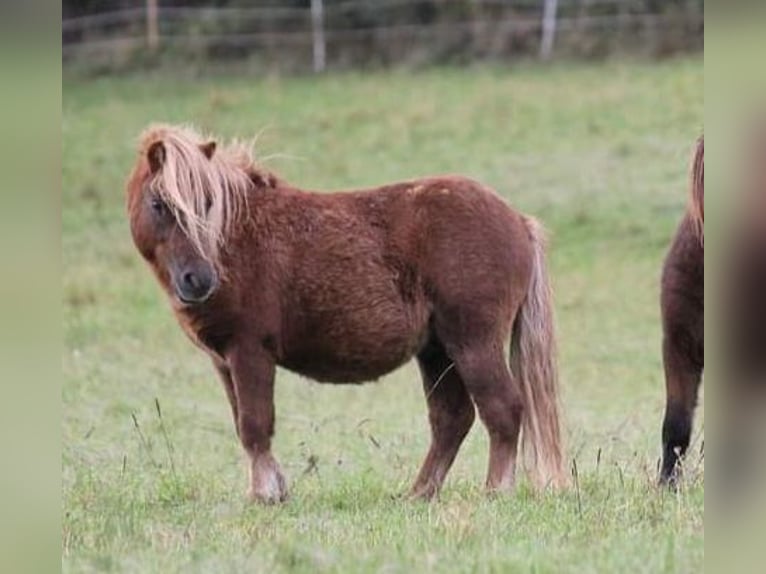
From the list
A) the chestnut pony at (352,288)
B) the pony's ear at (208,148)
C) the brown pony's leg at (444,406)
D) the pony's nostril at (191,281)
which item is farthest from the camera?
the brown pony's leg at (444,406)

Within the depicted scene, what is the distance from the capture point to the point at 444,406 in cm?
691

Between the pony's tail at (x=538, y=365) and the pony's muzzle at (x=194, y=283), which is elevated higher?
the pony's muzzle at (x=194, y=283)

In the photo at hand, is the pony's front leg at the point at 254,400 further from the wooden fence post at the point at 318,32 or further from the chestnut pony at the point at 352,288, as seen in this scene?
the wooden fence post at the point at 318,32

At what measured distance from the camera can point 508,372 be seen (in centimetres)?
657

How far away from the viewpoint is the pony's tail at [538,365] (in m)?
6.64

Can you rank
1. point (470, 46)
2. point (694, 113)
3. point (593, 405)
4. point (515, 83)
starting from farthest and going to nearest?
point (470, 46) → point (515, 83) → point (694, 113) → point (593, 405)

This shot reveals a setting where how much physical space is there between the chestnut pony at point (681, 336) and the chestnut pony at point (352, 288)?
0.51 m

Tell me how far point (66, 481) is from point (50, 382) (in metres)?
4.26

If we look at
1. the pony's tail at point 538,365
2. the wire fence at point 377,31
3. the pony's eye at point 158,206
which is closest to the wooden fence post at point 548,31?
the wire fence at point 377,31

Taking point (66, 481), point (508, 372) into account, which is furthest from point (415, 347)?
point (66, 481)

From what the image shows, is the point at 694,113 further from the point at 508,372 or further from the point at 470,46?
the point at 508,372

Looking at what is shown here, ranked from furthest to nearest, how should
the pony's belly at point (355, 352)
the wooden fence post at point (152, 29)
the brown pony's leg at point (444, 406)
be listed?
the wooden fence post at point (152, 29) → the brown pony's leg at point (444, 406) → the pony's belly at point (355, 352)

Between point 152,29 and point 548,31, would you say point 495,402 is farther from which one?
point 152,29

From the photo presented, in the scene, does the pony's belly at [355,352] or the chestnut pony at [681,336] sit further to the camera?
the pony's belly at [355,352]
